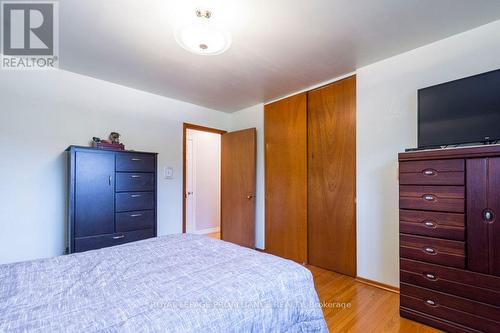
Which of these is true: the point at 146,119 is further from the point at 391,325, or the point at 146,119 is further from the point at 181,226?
the point at 391,325

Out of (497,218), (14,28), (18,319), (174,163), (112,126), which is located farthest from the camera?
(174,163)

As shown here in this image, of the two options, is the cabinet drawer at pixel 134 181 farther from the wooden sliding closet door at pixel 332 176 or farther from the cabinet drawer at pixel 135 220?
the wooden sliding closet door at pixel 332 176

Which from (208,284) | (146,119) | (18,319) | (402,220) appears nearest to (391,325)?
(402,220)

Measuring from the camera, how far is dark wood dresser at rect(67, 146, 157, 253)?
2.40 metres

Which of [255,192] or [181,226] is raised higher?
[255,192]

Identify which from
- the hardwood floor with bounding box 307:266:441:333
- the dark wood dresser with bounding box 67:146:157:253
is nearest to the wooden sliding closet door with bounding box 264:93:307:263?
the hardwood floor with bounding box 307:266:441:333

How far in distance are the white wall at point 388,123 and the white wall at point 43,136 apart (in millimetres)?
2957

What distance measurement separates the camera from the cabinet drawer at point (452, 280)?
1590 mm

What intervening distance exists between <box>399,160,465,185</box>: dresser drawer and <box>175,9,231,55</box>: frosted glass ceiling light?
→ 67.8 inches

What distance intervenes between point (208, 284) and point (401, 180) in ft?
5.81

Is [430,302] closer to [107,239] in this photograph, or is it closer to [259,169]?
[259,169]

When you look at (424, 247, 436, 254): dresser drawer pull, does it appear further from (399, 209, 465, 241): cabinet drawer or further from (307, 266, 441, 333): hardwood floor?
(307, 266, 441, 333): hardwood floor

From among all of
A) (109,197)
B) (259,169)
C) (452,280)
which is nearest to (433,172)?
(452,280)

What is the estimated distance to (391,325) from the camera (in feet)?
6.15
